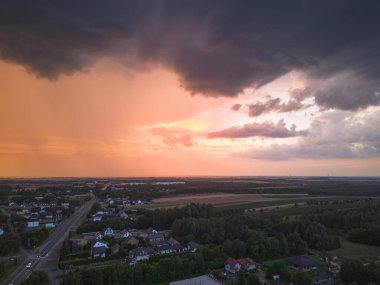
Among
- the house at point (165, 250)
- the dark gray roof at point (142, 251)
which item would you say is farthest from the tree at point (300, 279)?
the dark gray roof at point (142, 251)

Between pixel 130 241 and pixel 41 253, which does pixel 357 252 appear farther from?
pixel 41 253

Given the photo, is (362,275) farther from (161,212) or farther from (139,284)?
(161,212)

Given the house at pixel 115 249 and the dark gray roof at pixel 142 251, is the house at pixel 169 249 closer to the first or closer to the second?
the dark gray roof at pixel 142 251

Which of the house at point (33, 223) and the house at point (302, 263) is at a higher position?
the house at point (33, 223)

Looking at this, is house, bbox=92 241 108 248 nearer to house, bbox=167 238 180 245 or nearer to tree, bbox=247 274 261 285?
house, bbox=167 238 180 245

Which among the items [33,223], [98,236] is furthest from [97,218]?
[98,236]

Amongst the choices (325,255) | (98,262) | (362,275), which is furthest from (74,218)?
(362,275)

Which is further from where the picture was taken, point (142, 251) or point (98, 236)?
point (98, 236)
